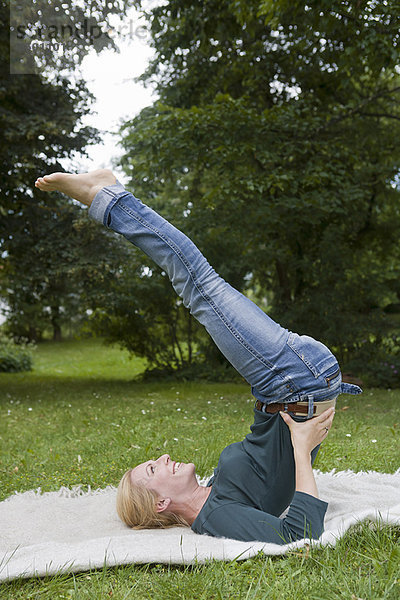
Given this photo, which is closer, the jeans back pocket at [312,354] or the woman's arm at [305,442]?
the woman's arm at [305,442]

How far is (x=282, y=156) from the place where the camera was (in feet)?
31.9

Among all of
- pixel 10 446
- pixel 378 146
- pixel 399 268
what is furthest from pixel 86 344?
pixel 10 446

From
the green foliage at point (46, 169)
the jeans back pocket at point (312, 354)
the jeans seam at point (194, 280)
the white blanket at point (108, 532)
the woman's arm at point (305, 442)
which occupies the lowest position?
the white blanket at point (108, 532)

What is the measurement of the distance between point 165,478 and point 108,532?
0.42 meters

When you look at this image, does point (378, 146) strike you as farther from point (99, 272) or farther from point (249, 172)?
point (99, 272)

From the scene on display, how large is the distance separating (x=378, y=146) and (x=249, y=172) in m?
2.89

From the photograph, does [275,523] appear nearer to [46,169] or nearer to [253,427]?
[253,427]

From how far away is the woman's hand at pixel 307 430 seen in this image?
231 centimetres

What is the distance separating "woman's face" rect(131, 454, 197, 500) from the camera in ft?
8.32

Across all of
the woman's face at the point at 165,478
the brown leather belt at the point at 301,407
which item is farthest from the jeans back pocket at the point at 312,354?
the woman's face at the point at 165,478

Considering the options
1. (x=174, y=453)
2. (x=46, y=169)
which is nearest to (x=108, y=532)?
(x=174, y=453)

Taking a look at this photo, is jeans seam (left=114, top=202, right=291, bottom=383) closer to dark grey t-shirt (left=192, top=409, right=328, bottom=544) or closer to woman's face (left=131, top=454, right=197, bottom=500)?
dark grey t-shirt (left=192, top=409, right=328, bottom=544)

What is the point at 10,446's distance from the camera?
4926 millimetres

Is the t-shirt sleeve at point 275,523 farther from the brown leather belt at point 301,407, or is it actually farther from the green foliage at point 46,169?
the green foliage at point 46,169
